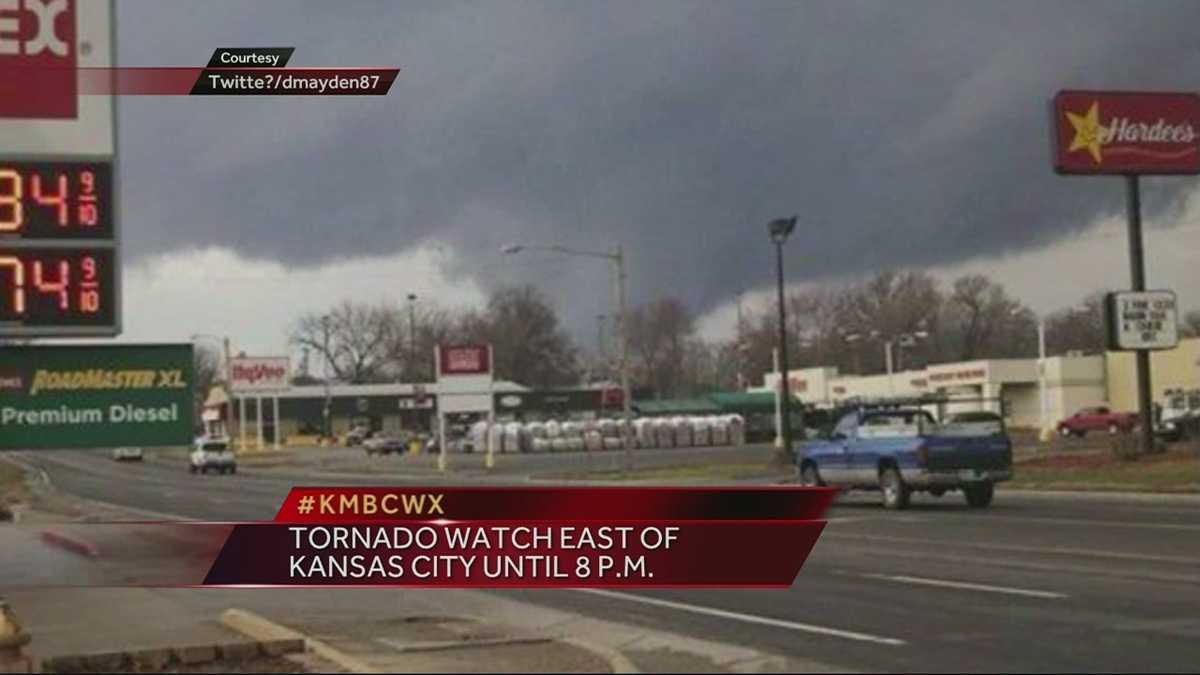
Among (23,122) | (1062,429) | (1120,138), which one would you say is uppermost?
(1120,138)

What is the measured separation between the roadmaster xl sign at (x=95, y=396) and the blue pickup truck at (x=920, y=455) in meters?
18.6

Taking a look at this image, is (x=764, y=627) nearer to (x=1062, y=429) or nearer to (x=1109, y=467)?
(x=1109, y=467)

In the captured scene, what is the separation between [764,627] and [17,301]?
6.50 meters

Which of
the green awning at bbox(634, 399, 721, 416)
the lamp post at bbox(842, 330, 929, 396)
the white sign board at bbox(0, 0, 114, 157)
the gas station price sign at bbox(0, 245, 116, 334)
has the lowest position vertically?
the green awning at bbox(634, 399, 721, 416)

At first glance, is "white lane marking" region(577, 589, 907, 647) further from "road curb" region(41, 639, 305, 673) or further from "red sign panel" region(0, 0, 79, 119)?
"red sign panel" region(0, 0, 79, 119)

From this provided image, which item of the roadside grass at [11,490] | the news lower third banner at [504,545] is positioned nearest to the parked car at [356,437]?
the roadside grass at [11,490]

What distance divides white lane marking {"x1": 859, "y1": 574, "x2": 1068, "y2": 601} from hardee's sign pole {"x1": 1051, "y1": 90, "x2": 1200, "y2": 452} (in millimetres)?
27968

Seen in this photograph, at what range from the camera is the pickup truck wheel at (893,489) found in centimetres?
2817

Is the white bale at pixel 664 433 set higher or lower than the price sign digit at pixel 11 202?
lower

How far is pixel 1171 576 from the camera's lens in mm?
15219

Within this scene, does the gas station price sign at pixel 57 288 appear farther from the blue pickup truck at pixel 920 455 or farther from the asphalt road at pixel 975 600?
the blue pickup truck at pixel 920 455

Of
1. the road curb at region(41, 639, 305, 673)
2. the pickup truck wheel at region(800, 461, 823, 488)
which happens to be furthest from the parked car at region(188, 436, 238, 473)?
the road curb at region(41, 639, 305, 673)

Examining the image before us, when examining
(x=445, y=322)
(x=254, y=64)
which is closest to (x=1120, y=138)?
(x=254, y=64)

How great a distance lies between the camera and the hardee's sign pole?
41594 mm
